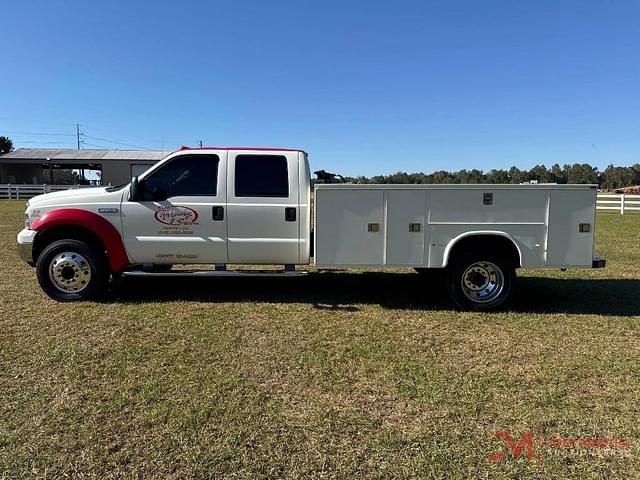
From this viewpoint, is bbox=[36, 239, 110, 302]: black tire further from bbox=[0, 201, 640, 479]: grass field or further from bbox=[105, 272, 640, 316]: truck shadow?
bbox=[105, 272, 640, 316]: truck shadow

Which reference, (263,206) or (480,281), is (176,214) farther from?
(480,281)

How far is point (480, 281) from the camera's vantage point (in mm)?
6121

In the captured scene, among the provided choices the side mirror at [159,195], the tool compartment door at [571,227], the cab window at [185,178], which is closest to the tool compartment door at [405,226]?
the tool compartment door at [571,227]

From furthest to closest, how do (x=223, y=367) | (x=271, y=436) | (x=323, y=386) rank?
(x=223, y=367) < (x=323, y=386) < (x=271, y=436)

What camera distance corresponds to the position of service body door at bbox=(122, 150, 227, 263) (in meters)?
6.25

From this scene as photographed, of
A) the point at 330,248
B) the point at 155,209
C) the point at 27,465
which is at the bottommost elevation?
the point at 27,465

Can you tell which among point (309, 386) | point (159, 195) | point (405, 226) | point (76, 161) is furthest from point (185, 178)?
point (76, 161)

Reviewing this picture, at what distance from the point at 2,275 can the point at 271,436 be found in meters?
7.00

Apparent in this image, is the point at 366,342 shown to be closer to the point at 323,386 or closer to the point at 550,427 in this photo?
the point at 323,386

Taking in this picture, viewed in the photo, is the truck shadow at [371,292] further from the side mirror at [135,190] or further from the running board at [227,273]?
the side mirror at [135,190]

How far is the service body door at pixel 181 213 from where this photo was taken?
6.25 meters

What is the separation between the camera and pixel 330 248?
19.8 feet

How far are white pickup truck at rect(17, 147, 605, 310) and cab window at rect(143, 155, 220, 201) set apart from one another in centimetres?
1

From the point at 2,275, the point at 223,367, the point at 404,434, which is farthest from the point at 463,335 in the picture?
the point at 2,275
